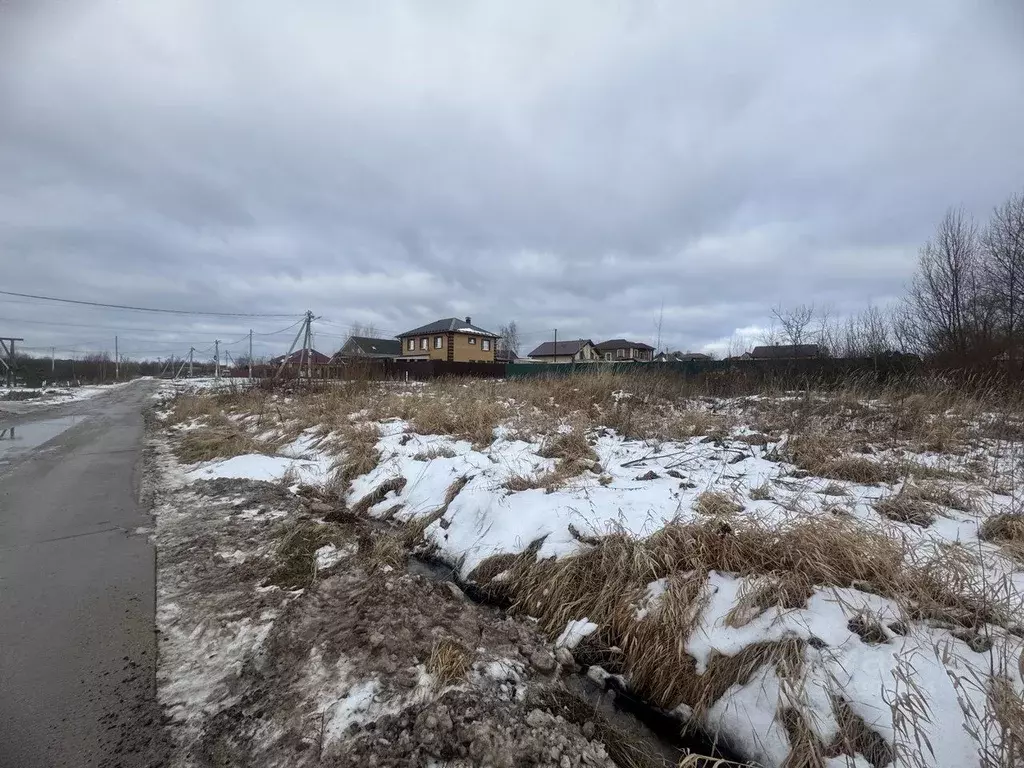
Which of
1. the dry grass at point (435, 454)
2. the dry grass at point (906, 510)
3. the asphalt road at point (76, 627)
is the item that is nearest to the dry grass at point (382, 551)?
the asphalt road at point (76, 627)

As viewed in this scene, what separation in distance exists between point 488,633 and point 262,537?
2.88 meters

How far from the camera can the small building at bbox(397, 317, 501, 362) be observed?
45156 mm

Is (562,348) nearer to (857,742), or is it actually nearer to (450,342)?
(450,342)

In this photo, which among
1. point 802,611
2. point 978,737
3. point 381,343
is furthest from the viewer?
point 381,343

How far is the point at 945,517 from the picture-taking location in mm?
3629

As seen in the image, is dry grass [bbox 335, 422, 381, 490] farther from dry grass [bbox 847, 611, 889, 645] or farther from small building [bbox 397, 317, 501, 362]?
small building [bbox 397, 317, 501, 362]

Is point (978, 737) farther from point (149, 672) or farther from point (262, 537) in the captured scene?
point (262, 537)

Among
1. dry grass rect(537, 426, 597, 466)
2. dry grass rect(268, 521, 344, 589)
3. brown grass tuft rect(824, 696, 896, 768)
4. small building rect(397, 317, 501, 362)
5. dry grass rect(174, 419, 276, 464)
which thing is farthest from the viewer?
small building rect(397, 317, 501, 362)

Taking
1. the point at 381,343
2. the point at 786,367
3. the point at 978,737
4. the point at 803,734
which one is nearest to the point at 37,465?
the point at 803,734

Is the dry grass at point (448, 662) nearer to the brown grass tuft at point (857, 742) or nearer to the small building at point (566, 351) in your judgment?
the brown grass tuft at point (857, 742)

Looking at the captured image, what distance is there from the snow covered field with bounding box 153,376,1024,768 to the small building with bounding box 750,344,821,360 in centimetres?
941

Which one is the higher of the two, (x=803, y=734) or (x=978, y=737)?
(x=978, y=737)

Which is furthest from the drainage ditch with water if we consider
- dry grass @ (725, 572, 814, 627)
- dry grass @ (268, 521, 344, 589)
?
dry grass @ (268, 521, 344, 589)

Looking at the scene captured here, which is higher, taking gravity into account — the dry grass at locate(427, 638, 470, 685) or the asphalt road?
the dry grass at locate(427, 638, 470, 685)
